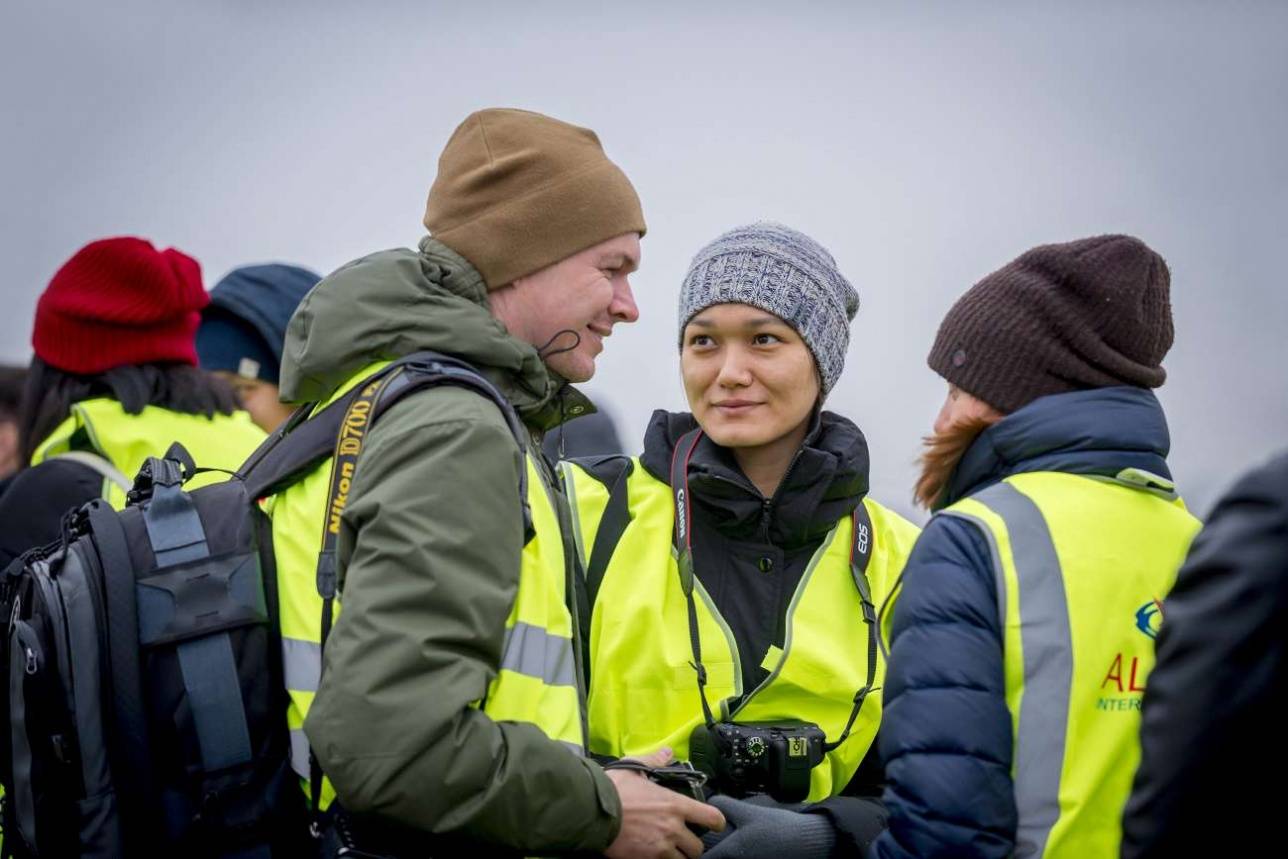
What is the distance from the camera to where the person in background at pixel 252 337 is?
15.0 feet

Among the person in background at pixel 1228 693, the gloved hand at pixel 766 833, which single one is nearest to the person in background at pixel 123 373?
the gloved hand at pixel 766 833

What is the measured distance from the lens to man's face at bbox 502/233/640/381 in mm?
2611

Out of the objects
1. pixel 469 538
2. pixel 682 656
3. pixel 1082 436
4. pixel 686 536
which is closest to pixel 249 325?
pixel 686 536

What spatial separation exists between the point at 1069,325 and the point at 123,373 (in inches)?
95.7

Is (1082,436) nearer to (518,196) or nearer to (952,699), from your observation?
A: (952,699)

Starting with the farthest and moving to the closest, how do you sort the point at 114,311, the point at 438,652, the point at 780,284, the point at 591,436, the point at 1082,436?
the point at 591,436, the point at 114,311, the point at 780,284, the point at 1082,436, the point at 438,652

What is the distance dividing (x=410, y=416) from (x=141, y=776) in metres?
0.69

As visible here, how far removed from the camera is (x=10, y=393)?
15.4 feet

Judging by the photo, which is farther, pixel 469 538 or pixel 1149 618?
pixel 1149 618

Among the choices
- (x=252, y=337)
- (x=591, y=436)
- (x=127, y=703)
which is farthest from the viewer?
(x=591, y=436)

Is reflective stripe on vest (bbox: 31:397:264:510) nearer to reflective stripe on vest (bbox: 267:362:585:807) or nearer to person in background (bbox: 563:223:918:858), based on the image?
person in background (bbox: 563:223:918:858)

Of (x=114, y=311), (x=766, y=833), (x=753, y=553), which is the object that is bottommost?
(x=766, y=833)

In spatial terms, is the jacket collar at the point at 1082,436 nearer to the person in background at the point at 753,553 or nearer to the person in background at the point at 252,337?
the person in background at the point at 753,553

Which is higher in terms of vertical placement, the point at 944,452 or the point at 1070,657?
the point at 944,452
